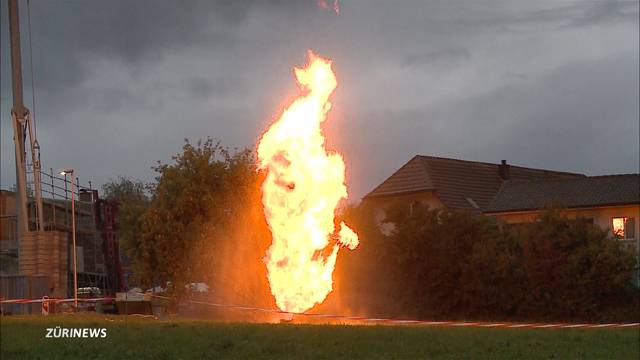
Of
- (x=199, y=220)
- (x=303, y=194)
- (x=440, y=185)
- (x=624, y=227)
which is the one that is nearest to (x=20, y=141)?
(x=199, y=220)

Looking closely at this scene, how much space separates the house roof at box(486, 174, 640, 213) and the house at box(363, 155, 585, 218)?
2.19m

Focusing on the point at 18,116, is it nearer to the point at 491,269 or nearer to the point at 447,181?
the point at 491,269

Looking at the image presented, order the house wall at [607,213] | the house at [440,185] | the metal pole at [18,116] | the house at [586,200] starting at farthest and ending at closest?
the house at [440,185], the house at [586,200], the house wall at [607,213], the metal pole at [18,116]

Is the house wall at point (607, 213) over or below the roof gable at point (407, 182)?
below

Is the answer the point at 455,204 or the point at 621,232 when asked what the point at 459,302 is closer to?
the point at 621,232

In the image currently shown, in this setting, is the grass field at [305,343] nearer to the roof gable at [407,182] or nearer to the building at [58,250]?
the building at [58,250]

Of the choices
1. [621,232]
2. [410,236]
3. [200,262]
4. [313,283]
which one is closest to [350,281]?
[410,236]

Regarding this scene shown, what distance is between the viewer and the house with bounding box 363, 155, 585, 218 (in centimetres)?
5534

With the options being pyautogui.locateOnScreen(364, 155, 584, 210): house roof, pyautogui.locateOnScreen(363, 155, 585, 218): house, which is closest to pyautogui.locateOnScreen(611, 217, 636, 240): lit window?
pyautogui.locateOnScreen(363, 155, 585, 218): house

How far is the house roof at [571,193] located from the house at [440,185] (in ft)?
7.18

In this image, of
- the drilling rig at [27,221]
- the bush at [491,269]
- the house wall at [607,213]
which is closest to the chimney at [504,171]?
the house wall at [607,213]

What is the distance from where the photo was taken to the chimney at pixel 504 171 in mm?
63938

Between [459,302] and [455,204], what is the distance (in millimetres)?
16993

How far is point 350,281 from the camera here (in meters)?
41.3
